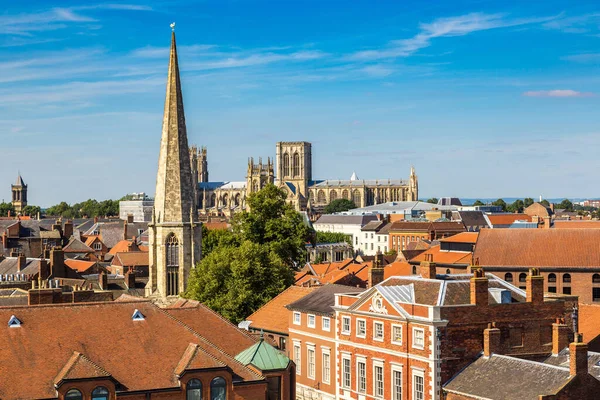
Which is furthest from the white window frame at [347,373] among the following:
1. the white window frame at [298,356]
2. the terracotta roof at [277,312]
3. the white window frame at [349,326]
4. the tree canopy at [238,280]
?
the tree canopy at [238,280]

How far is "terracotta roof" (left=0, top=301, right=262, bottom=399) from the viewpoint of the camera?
3219 centimetres

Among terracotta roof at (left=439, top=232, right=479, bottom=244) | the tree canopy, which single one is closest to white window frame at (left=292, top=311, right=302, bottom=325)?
the tree canopy

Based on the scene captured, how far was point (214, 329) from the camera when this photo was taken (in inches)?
1531

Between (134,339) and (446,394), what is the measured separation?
14.3 meters

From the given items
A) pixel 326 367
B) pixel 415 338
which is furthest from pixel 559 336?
pixel 326 367

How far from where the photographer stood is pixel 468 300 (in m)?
42.1

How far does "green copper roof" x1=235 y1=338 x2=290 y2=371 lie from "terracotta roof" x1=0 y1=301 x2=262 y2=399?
34.0 inches

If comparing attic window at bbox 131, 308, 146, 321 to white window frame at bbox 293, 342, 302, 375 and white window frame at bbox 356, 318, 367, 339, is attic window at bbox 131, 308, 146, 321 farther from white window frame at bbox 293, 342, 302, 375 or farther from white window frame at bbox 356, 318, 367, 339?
white window frame at bbox 293, 342, 302, 375

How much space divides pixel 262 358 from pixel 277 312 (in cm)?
2281

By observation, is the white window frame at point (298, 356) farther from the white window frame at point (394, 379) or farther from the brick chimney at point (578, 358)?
the brick chimney at point (578, 358)

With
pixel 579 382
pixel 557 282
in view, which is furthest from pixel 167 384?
pixel 557 282

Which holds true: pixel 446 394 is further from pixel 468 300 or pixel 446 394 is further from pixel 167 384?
pixel 167 384

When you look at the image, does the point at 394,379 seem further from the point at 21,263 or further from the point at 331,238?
the point at 331,238

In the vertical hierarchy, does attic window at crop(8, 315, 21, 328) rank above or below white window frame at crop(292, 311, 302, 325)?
above
